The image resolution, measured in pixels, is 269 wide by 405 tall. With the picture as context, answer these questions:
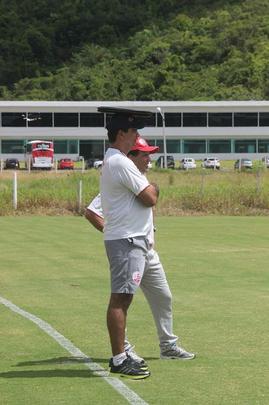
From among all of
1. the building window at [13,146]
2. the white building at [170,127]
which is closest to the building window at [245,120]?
the white building at [170,127]

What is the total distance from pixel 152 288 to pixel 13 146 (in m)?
90.8

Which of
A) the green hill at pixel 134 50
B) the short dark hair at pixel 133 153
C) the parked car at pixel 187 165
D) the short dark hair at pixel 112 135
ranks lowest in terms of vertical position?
the parked car at pixel 187 165

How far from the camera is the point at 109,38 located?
6550 inches

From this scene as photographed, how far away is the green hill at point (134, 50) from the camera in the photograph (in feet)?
418

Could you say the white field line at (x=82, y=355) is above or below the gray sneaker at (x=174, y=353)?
below

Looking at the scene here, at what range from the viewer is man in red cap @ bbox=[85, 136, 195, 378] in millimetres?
7703

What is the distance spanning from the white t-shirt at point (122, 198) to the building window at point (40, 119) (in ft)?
299

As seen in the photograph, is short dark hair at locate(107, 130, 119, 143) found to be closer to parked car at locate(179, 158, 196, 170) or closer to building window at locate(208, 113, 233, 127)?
parked car at locate(179, 158, 196, 170)

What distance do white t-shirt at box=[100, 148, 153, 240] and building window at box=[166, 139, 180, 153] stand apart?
294 feet

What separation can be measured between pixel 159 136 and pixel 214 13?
73.4 m

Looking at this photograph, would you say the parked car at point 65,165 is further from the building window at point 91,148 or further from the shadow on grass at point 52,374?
the shadow on grass at point 52,374

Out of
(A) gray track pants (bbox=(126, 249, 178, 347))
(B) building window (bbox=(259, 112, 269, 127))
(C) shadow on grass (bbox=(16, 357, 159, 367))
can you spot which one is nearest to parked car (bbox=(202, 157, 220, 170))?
(B) building window (bbox=(259, 112, 269, 127))

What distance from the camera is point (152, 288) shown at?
7.90m

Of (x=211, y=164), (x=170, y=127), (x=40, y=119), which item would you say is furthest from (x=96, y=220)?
(x=40, y=119)
